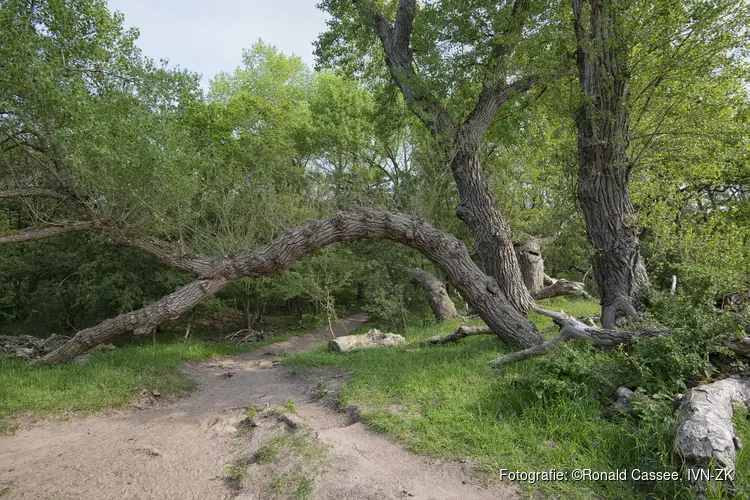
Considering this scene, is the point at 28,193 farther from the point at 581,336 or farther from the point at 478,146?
the point at 581,336

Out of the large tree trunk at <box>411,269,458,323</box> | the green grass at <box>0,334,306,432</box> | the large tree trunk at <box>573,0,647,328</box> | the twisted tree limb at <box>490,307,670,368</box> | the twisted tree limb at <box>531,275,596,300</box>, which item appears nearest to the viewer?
the twisted tree limb at <box>490,307,670,368</box>

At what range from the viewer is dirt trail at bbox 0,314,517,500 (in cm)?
341

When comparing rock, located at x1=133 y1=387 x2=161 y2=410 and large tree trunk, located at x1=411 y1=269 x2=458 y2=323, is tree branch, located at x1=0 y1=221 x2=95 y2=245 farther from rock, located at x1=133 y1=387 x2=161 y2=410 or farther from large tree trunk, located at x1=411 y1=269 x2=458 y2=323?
large tree trunk, located at x1=411 y1=269 x2=458 y2=323

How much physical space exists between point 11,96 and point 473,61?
29.1 feet

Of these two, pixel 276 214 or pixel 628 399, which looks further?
pixel 276 214

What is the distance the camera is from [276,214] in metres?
12.8

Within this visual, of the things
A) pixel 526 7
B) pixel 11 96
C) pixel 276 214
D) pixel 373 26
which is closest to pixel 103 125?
pixel 11 96

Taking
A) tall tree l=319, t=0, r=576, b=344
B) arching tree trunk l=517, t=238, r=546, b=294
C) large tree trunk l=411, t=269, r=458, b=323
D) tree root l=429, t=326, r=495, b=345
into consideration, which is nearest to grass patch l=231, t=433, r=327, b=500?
tree root l=429, t=326, r=495, b=345

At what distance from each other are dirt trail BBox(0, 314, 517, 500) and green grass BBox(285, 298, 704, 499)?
0.30 m

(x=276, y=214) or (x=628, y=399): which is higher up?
(x=276, y=214)

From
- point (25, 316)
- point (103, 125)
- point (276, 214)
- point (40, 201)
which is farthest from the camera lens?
point (25, 316)

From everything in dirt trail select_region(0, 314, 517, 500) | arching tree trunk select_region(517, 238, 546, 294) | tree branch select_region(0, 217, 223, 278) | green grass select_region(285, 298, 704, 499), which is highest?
tree branch select_region(0, 217, 223, 278)

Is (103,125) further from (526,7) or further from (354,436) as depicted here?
(526,7)

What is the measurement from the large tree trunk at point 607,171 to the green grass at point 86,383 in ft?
26.3
